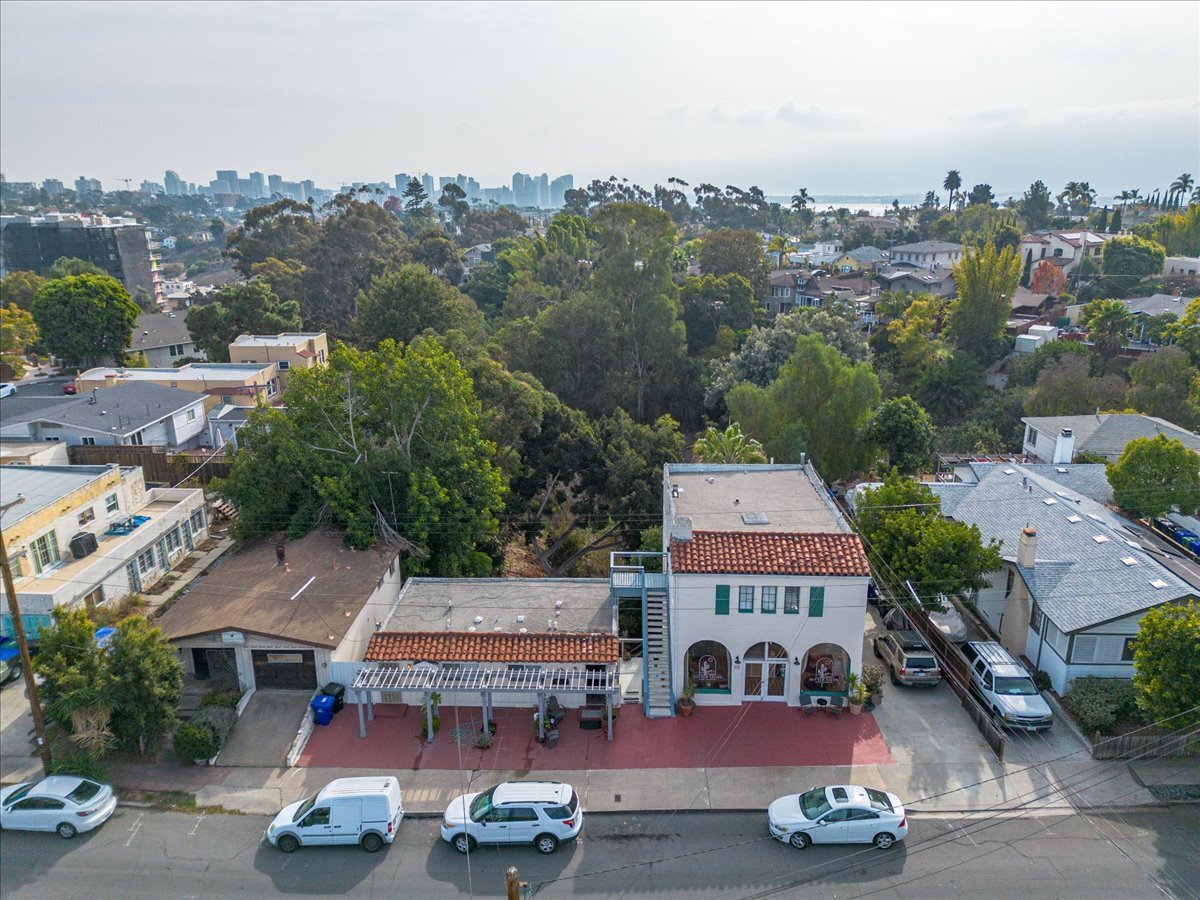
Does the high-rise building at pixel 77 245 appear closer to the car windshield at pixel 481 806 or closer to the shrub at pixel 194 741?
the shrub at pixel 194 741

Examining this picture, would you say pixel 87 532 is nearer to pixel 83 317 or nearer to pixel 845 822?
pixel 845 822

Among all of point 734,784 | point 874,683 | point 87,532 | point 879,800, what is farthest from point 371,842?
point 87,532

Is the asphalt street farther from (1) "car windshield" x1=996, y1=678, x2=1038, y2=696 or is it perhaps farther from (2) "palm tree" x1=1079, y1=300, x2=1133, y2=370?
(2) "palm tree" x1=1079, y1=300, x2=1133, y2=370

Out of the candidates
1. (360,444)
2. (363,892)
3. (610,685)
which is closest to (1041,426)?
(610,685)

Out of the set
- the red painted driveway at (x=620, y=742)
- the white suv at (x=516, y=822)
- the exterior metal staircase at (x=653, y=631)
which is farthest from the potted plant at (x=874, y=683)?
the white suv at (x=516, y=822)

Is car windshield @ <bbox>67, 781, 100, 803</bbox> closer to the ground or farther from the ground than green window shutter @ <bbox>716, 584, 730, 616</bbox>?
closer to the ground

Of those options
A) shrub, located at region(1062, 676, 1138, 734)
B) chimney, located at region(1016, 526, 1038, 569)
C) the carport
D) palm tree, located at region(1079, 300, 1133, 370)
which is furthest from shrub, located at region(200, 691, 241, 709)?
palm tree, located at region(1079, 300, 1133, 370)
